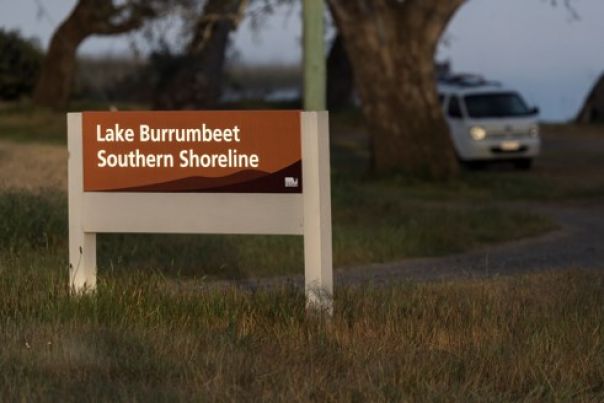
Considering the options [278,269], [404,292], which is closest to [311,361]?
[404,292]

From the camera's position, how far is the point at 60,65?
1588 inches

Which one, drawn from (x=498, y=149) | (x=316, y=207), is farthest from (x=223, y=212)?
(x=498, y=149)

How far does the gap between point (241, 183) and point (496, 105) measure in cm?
2213

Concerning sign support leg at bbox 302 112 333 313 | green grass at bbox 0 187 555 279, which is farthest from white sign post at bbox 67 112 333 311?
green grass at bbox 0 187 555 279

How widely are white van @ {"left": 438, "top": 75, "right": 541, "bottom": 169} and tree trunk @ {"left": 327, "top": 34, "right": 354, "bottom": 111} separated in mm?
15133

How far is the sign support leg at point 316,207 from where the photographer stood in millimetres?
9328

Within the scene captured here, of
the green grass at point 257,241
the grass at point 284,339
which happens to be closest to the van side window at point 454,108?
the green grass at point 257,241

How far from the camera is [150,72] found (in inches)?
1911

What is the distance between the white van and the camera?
98.8 feet

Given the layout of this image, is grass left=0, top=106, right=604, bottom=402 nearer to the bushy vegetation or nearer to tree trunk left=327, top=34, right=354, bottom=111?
tree trunk left=327, top=34, right=354, bottom=111

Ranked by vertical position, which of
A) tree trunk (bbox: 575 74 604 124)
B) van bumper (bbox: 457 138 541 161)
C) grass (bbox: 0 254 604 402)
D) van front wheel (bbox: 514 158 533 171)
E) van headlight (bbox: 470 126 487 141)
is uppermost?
tree trunk (bbox: 575 74 604 124)

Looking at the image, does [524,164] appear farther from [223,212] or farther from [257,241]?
[223,212]

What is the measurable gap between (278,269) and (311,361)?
634cm

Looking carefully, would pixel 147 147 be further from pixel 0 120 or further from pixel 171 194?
pixel 0 120
